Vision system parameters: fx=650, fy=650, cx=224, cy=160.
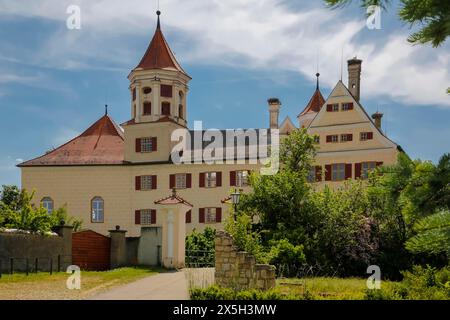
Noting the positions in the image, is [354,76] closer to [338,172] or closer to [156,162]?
[338,172]

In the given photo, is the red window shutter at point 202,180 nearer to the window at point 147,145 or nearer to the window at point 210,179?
the window at point 210,179

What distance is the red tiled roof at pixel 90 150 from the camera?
1895 inches

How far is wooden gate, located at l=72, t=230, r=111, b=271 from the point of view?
2777cm

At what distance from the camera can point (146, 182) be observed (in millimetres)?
47406

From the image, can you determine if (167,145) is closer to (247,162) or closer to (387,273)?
(247,162)

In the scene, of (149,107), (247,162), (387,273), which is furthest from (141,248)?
(149,107)

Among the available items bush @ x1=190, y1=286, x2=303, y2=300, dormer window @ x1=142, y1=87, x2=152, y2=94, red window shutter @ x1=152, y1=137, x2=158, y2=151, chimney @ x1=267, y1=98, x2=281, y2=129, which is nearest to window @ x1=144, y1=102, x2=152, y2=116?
dormer window @ x1=142, y1=87, x2=152, y2=94

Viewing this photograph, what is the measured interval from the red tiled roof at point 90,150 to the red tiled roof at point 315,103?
15438mm

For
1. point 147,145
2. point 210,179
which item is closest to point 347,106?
point 210,179

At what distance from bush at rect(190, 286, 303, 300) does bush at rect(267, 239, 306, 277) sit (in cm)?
688

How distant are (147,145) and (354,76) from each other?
1638 cm

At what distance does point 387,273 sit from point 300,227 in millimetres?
3778

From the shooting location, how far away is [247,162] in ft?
150

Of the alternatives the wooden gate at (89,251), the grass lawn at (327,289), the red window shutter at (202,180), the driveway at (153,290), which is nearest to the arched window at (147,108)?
the red window shutter at (202,180)
